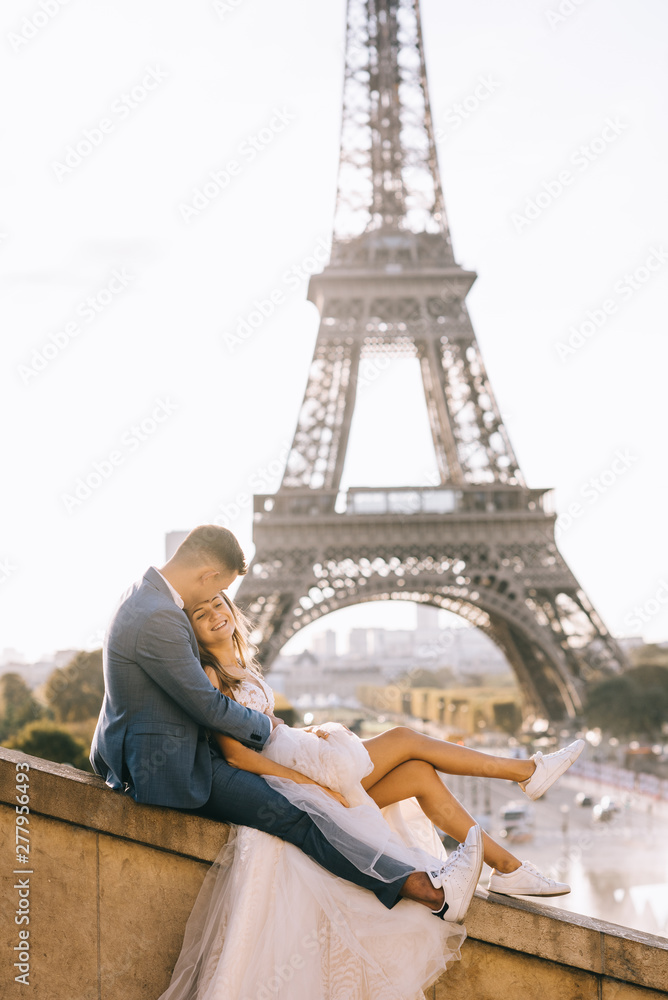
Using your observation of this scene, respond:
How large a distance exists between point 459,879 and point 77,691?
25.7 metres

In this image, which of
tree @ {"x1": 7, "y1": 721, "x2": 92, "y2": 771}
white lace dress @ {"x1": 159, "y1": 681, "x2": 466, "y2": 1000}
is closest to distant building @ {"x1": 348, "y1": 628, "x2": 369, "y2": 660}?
tree @ {"x1": 7, "y1": 721, "x2": 92, "y2": 771}

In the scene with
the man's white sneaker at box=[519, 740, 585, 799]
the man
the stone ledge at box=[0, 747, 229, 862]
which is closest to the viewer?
the man

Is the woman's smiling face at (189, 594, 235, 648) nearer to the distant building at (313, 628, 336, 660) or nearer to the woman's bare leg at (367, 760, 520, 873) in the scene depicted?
the woman's bare leg at (367, 760, 520, 873)

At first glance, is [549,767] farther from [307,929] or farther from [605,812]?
[605,812]

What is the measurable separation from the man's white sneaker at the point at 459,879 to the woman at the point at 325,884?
76 mm

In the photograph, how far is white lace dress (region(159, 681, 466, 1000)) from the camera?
326 cm

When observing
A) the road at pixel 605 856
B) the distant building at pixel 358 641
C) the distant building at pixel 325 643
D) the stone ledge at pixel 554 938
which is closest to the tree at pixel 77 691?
the road at pixel 605 856

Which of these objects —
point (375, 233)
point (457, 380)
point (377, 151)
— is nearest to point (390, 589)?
point (457, 380)

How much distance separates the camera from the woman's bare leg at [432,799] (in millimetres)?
3859

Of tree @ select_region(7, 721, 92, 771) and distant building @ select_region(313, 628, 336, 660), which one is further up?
distant building @ select_region(313, 628, 336, 660)

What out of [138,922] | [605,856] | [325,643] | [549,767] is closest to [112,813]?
[138,922]

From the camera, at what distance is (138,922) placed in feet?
12.1

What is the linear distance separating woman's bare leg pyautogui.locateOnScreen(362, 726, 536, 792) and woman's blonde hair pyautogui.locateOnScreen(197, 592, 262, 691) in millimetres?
608

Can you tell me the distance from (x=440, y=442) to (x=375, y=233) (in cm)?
711
